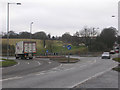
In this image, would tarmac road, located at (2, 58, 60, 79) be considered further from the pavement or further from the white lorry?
the white lorry

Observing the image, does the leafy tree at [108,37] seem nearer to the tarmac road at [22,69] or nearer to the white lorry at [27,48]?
the white lorry at [27,48]

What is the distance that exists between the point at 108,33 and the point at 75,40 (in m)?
14.7

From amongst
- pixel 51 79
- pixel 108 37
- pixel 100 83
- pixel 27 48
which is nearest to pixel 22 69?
pixel 51 79

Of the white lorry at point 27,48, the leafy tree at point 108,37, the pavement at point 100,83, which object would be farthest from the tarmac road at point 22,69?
the leafy tree at point 108,37

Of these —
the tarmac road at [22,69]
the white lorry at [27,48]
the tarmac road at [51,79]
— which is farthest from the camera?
the white lorry at [27,48]

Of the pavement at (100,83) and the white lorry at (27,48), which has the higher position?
the white lorry at (27,48)

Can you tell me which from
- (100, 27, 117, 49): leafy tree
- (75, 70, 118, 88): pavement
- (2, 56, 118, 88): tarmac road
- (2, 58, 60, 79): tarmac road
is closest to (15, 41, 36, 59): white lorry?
(2, 58, 60, 79): tarmac road

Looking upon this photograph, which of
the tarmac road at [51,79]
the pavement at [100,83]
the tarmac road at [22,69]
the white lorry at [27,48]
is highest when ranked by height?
the white lorry at [27,48]

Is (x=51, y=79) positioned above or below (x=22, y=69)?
above

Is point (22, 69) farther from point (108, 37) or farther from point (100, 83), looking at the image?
point (108, 37)

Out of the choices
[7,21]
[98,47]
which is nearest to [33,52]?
[7,21]

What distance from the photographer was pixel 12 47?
72250 millimetres

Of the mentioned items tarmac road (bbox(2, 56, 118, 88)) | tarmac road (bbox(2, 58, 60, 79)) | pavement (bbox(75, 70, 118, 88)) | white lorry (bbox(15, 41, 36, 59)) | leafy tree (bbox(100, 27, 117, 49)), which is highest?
leafy tree (bbox(100, 27, 117, 49))

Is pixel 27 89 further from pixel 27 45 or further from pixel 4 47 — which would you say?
pixel 4 47
